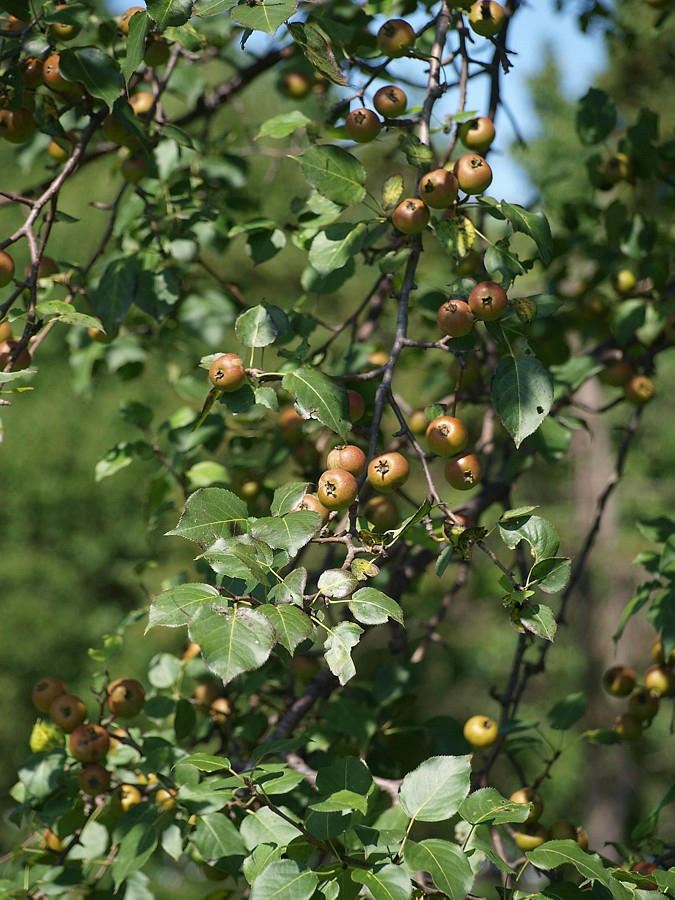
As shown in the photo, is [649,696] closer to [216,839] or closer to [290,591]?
[216,839]

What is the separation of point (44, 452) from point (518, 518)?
647 cm

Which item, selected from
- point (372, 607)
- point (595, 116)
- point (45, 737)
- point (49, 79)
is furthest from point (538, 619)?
point (595, 116)

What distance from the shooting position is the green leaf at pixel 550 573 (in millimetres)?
788

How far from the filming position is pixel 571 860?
71 centimetres

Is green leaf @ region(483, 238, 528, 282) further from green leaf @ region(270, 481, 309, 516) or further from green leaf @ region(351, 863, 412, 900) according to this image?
green leaf @ region(351, 863, 412, 900)

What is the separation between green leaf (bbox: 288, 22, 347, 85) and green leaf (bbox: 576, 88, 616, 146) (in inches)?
31.5

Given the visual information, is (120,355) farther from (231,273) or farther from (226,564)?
(231,273)

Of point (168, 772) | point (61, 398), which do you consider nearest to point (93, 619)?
point (61, 398)

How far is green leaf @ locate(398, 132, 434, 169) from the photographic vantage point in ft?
3.05

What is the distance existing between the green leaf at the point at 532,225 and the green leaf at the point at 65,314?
46cm

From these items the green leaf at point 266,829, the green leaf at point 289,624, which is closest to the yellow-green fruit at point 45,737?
the green leaf at point 266,829

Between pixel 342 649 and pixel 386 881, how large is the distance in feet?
0.60

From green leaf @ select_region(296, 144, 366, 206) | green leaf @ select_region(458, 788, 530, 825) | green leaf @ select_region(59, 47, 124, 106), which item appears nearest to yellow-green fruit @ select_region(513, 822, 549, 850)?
Result: green leaf @ select_region(458, 788, 530, 825)

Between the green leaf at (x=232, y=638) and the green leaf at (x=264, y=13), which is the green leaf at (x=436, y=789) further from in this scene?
the green leaf at (x=264, y=13)
